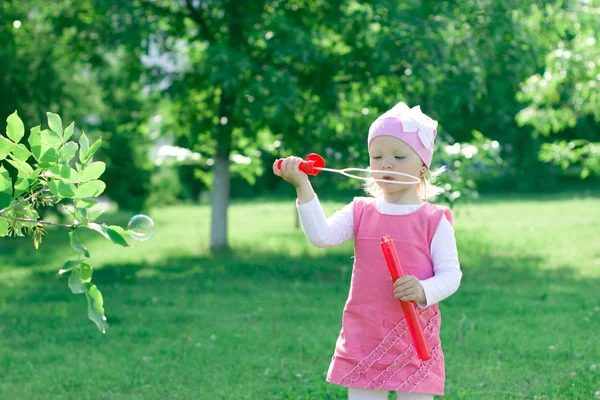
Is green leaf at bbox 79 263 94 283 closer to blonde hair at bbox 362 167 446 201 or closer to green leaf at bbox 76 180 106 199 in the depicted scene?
green leaf at bbox 76 180 106 199

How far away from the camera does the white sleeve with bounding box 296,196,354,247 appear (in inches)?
125

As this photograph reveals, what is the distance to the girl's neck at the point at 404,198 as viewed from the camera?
3.28 m

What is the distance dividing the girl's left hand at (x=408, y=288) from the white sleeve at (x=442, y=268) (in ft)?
0.11

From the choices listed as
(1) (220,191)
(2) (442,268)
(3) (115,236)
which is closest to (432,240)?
(2) (442,268)

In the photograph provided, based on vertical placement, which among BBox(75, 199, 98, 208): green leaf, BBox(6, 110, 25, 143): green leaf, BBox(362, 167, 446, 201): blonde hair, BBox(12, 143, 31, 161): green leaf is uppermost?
BBox(6, 110, 25, 143): green leaf

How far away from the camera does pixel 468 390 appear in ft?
15.5

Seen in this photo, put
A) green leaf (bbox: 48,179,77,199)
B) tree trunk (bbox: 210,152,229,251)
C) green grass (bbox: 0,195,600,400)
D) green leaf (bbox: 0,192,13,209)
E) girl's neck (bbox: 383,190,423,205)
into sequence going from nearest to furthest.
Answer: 1. green leaf (bbox: 48,179,77,199)
2. green leaf (bbox: 0,192,13,209)
3. girl's neck (bbox: 383,190,423,205)
4. green grass (bbox: 0,195,600,400)
5. tree trunk (bbox: 210,152,229,251)

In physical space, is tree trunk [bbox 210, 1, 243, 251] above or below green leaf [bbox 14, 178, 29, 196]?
above

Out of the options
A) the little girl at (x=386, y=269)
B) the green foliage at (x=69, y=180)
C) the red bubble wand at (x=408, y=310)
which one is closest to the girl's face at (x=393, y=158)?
the little girl at (x=386, y=269)

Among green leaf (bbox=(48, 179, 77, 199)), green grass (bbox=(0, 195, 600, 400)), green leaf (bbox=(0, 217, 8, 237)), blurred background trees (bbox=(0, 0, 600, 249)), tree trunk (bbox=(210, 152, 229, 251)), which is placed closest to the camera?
green leaf (bbox=(48, 179, 77, 199))

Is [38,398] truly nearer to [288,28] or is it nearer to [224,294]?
[224,294]

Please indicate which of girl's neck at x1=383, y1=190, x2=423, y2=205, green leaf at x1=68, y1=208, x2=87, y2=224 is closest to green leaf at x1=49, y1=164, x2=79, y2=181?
green leaf at x1=68, y1=208, x2=87, y2=224

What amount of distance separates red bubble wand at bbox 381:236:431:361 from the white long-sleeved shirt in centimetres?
6

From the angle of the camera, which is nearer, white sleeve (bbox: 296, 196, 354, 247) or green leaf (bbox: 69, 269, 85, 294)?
green leaf (bbox: 69, 269, 85, 294)
